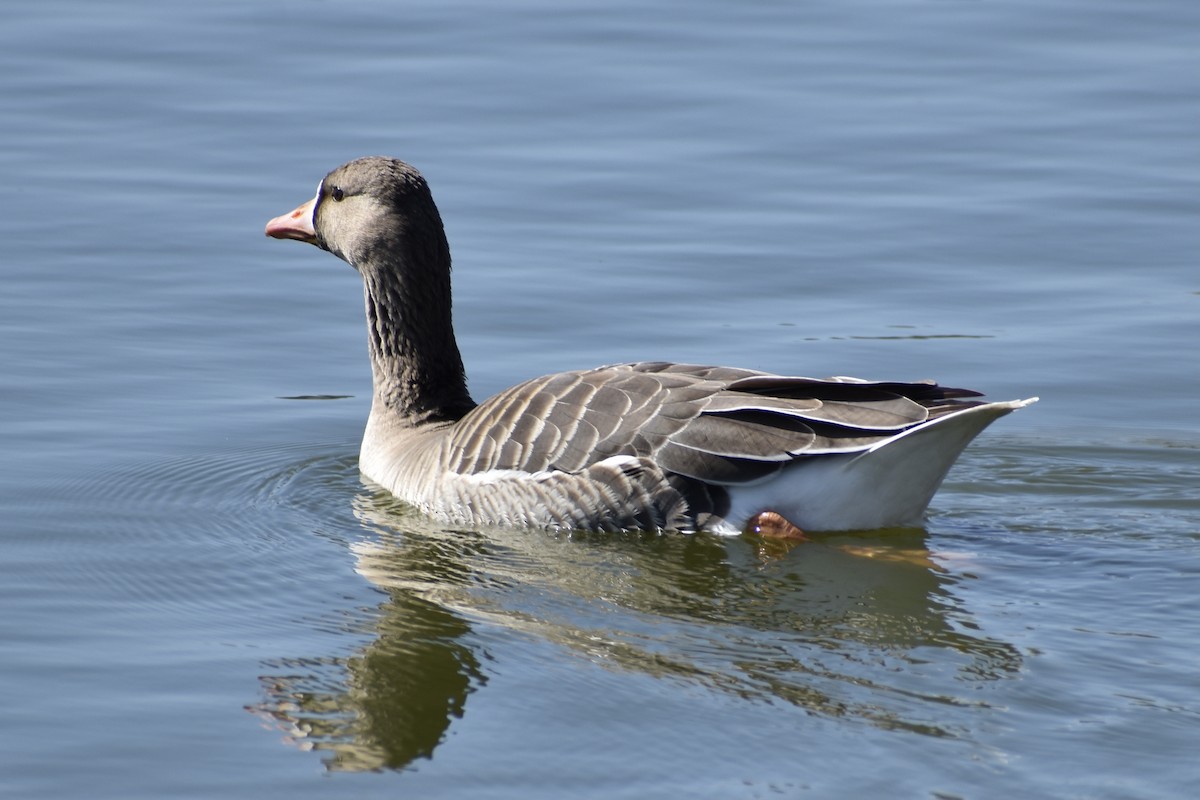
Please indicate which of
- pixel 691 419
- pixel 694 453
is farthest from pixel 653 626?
pixel 691 419

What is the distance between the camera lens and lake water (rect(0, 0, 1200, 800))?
679cm

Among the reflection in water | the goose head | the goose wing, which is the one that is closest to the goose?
the goose wing

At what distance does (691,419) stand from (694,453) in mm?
180

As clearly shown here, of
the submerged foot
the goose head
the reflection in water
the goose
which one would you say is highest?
the goose head

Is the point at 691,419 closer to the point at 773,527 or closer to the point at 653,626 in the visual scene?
the point at 773,527

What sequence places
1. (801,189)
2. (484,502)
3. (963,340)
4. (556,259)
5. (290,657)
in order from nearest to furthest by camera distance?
(290,657)
(484,502)
(963,340)
(556,259)
(801,189)

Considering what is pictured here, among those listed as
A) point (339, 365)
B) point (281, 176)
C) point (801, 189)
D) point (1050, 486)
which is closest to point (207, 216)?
point (281, 176)

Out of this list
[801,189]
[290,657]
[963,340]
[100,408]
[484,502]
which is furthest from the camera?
[801,189]

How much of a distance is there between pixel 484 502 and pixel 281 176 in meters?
6.27

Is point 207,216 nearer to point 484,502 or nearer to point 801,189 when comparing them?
point 801,189

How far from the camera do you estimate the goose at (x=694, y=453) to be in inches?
345

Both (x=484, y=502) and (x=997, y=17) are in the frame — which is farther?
(x=997, y=17)

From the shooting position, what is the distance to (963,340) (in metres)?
12.3

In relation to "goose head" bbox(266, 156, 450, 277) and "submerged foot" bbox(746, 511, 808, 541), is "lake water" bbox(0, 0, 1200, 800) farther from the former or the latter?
"goose head" bbox(266, 156, 450, 277)
